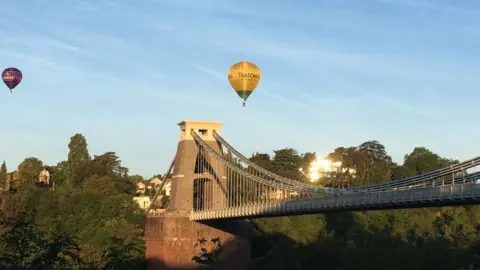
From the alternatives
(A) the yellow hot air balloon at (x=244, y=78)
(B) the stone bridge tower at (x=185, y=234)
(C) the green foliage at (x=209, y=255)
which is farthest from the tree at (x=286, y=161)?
(A) the yellow hot air balloon at (x=244, y=78)

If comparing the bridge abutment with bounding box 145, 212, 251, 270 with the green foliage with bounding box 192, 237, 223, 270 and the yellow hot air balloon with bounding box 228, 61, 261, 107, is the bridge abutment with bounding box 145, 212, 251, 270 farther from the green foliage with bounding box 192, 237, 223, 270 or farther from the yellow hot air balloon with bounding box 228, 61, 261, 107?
the yellow hot air balloon with bounding box 228, 61, 261, 107

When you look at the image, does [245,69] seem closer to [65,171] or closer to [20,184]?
[20,184]

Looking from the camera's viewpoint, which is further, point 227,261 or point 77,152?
point 77,152

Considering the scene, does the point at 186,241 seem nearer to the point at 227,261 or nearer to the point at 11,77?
the point at 227,261

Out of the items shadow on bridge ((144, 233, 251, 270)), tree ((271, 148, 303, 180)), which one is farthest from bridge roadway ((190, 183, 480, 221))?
tree ((271, 148, 303, 180))

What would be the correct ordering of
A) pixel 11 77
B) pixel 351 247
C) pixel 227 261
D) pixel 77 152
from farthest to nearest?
pixel 77 152 < pixel 227 261 < pixel 11 77 < pixel 351 247

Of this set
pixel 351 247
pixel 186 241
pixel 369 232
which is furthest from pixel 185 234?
pixel 369 232
